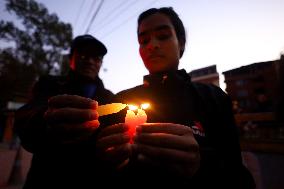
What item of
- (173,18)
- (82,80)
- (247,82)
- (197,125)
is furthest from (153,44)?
(247,82)

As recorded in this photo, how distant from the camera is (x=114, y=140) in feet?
3.55

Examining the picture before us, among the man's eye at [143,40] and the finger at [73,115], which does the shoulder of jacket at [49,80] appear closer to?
the man's eye at [143,40]

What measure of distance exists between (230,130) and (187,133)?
0.72 m

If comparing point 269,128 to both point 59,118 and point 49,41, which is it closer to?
point 59,118

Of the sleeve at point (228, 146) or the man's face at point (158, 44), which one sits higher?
the man's face at point (158, 44)

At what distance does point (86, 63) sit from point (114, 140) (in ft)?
9.11

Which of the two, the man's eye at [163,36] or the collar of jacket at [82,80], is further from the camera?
the collar of jacket at [82,80]

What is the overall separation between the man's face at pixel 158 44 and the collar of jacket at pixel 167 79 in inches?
4.2

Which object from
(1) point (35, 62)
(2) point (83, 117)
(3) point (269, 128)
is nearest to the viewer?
(2) point (83, 117)

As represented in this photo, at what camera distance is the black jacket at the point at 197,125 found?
1257mm

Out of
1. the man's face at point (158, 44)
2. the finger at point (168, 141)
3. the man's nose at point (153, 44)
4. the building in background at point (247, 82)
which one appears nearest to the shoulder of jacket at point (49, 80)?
the man's face at point (158, 44)

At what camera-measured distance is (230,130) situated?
66.4 inches

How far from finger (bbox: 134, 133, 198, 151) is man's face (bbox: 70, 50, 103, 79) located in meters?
2.58

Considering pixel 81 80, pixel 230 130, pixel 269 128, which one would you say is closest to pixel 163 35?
pixel 230 130
